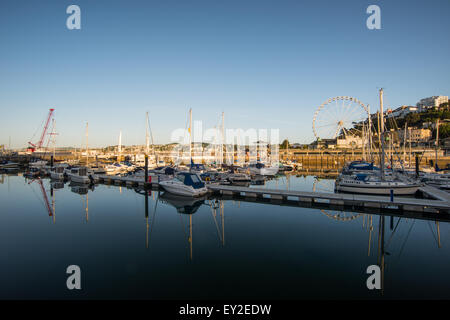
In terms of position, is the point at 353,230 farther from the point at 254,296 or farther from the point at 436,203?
the point at 254,296

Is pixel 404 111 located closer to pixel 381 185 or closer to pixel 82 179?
pixel 381 185

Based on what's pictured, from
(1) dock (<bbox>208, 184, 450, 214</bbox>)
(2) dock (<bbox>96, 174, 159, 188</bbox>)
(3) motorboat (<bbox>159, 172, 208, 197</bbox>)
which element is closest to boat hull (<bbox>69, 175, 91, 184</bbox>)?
(2) dock (<bbox>96, 174, 159, 188</bbox>)

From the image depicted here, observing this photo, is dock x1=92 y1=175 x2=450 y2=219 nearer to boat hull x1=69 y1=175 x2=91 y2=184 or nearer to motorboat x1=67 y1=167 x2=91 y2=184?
boat hull x1=69 y1=175 x2=91 y2=184

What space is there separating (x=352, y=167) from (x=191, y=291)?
1274 inches

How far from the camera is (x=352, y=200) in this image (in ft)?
63.9

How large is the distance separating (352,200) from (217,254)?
13.1 m

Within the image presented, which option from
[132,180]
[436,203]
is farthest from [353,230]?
[132,180]

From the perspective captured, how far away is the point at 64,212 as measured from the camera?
19.8 metres

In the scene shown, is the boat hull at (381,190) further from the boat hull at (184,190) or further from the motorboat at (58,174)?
the motorboat at (58,174)


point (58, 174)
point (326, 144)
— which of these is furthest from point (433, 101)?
point (58, 174)

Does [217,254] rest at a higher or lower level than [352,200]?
lower

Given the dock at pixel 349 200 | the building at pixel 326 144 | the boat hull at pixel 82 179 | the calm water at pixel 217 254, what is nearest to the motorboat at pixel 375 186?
the dock at pixel 349 200

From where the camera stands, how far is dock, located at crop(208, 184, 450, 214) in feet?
58.2

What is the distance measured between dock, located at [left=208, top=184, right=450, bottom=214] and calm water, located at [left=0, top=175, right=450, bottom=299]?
1.86 metres
